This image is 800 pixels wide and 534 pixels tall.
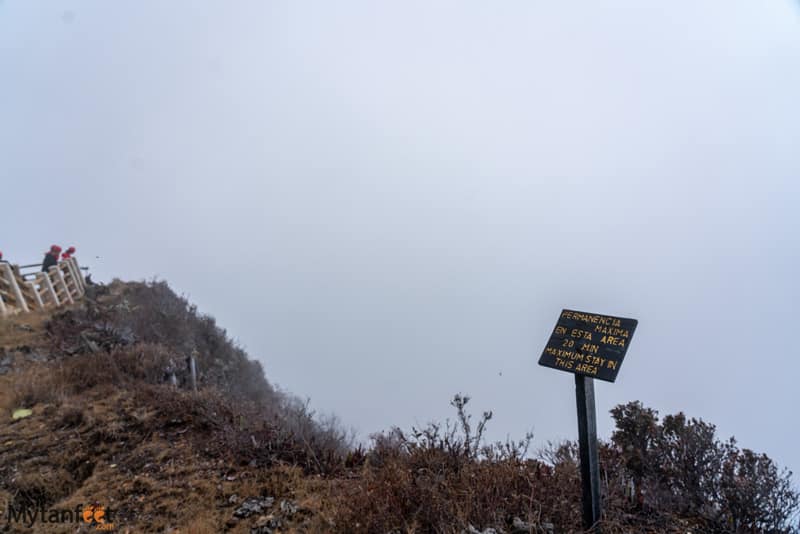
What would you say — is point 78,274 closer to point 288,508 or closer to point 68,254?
point 68,254

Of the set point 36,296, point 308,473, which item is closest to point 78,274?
point 36,296

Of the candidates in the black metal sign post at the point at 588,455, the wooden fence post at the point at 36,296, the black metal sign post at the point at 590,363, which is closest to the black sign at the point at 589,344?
the black metal sign post at the point at 590,363

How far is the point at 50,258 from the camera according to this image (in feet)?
49.6

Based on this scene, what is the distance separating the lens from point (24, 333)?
10.8m

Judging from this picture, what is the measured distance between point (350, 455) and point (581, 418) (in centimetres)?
322

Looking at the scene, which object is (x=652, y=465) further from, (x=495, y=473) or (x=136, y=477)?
(x=136, y=477)

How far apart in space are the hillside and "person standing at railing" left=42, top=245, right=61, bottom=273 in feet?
26.9

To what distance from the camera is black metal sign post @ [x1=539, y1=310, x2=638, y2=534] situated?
386 centimetres

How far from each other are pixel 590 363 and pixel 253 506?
12.1ft

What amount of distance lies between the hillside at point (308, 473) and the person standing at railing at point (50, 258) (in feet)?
26.9

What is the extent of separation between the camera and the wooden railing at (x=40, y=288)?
12531 mm

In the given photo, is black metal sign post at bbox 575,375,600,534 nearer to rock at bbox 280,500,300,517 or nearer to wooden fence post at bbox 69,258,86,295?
rock at bbox 280,500,300,517

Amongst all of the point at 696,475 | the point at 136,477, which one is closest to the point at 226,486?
the point at 136,477

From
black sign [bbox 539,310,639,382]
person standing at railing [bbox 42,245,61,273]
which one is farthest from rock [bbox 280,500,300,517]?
person standing at railing [bbox 42,245,61,273]
